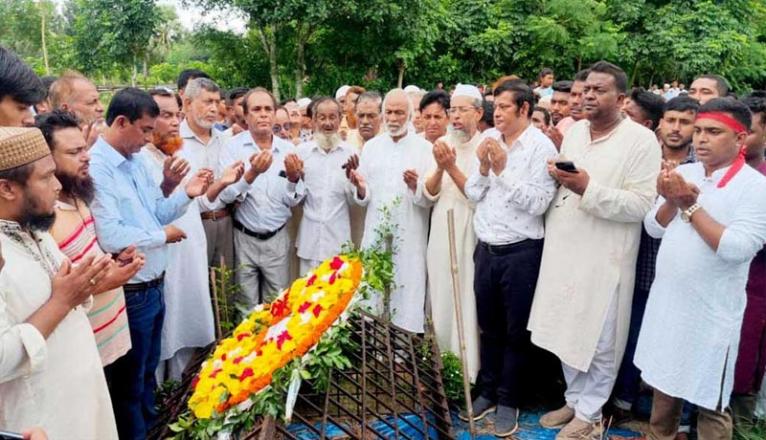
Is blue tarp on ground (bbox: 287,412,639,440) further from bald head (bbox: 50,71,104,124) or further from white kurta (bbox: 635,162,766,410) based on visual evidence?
bald head (bbox: 50,71,104,124)

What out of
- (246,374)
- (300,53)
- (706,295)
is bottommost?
Answer: (246,374)

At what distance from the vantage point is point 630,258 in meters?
3.69

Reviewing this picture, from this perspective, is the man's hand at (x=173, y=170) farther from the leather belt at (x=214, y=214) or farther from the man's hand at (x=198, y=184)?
the leather belt at (x=214, y=214)

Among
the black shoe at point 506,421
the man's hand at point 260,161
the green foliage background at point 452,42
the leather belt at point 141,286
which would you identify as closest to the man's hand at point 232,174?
the man's hand at point 260,161

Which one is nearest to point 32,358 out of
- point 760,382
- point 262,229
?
point 262,229

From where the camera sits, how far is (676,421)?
354cm

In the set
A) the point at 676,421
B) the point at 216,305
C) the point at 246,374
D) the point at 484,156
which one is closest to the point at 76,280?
the point at 246,374

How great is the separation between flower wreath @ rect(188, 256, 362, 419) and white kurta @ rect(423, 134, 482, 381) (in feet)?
3.74

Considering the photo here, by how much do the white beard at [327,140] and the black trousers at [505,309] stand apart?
1.67m

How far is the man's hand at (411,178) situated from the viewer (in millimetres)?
4578

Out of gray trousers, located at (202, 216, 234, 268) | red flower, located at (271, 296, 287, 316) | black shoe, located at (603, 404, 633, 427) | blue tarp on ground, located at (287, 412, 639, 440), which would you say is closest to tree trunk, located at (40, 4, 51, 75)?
Result: gray trousers, located at (202, 216, 234, 268)

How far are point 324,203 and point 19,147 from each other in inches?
119

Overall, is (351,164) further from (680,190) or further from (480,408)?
(680,190)

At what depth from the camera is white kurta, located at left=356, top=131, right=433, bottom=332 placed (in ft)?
16.1
